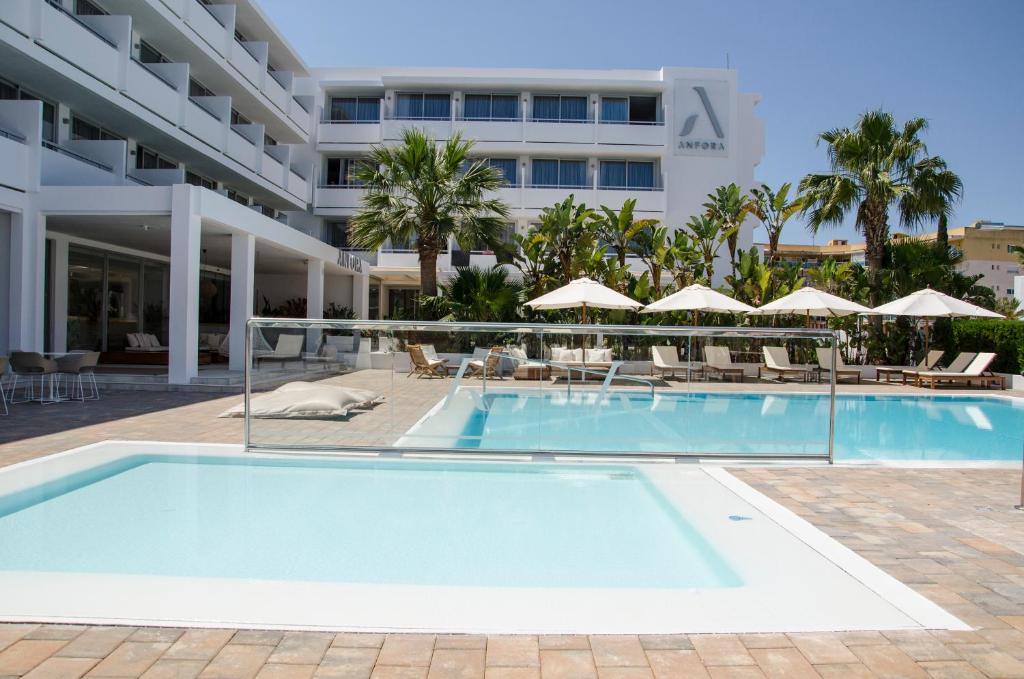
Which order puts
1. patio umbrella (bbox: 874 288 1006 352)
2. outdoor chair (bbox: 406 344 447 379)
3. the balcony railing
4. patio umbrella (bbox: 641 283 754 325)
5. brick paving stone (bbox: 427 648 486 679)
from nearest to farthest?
brick paving stone (bbox: 427 648 486 679) < outdoor chair (bbox: 406 344 447 379) < the balcony railing < patio umbrella (bbox: 641 283 754 325) < patio umbrella (bbox: 874 288 1006 352)

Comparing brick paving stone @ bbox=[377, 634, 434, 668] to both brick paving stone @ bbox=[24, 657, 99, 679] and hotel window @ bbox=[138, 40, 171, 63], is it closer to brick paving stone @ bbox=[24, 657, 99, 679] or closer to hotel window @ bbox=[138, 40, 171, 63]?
brick paving stone @ bbox=[24, 657, 99, 679]

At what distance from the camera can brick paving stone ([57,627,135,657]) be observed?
3.10m

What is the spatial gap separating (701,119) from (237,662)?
34.4 metres

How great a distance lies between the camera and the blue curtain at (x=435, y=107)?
108 ft

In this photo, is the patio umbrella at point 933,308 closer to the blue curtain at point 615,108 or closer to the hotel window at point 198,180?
the blue curtain at point 615,108

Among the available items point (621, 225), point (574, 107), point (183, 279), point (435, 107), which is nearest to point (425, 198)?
point (183, 279)

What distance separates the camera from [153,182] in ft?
65.3

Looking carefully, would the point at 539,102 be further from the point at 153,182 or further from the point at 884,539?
the point at 884,539

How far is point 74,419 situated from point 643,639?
32.7ft

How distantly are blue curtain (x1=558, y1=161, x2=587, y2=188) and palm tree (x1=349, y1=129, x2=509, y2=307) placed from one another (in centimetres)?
1283

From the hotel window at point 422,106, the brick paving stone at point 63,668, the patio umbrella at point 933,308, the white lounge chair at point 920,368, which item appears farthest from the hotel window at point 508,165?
the brick paving stone at point 63,668

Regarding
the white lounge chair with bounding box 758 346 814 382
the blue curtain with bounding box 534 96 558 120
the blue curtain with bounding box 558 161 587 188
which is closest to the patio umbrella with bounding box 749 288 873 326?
the white lounge chair with bounding box 758 346 814 382

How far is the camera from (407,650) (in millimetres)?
3215

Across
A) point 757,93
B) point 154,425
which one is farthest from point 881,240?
point 154,425
